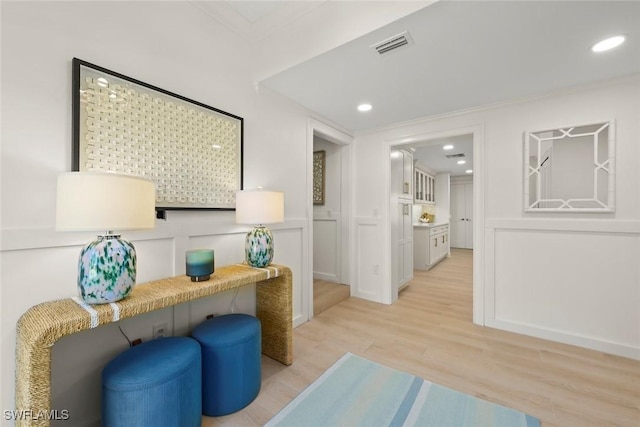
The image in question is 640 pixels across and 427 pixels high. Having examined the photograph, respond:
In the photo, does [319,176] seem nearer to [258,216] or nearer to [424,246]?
[258,216]

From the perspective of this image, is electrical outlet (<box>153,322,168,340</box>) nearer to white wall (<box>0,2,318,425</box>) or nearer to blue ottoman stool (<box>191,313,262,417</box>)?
white wall (<box>0,2,318,425</box>)

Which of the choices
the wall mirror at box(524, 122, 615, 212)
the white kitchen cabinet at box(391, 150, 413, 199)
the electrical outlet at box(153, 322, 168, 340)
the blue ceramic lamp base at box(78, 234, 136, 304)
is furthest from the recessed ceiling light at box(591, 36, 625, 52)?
the electrical outlet at box(153, 322, 168, 340)

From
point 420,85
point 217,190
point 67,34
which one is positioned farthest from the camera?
point 420,85

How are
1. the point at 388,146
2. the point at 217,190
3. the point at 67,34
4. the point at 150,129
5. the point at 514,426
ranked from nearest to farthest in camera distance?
the point at 67,34 → the point at 514,426 → the point at 150,129 → the point at 217,190 → the point at 388,146

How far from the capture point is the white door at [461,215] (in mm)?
8250

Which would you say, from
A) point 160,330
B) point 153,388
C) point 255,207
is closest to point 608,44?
point 255,207

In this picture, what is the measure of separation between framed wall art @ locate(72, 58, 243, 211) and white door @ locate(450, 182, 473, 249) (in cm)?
824

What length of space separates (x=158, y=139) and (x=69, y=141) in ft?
1.34

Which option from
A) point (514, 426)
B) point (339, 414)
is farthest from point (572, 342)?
point (339, 414)

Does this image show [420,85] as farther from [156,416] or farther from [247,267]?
[156,416]

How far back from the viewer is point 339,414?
151cm

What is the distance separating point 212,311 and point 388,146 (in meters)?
2.76

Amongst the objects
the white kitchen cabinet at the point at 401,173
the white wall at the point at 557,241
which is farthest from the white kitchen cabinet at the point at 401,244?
the white wall at the point at 557,241

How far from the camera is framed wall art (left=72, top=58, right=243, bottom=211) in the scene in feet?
4.33
